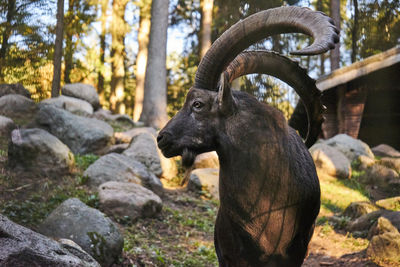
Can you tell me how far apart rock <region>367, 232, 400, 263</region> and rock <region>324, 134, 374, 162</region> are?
7.73 m

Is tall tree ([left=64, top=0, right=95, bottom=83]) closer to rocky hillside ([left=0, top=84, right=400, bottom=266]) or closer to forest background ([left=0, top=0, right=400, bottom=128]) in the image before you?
forest background ([left=0, top=0, right=400, bottom=128])

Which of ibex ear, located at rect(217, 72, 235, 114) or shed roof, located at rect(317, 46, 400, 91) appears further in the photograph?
shed roof, located at rect(317, 46, 400, 91)

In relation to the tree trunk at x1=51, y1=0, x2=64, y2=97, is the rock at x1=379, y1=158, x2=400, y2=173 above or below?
below

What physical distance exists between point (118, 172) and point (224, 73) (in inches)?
214

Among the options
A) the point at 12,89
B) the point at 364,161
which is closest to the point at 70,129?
the point at 12,89

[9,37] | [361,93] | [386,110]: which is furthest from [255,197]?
[386,110]

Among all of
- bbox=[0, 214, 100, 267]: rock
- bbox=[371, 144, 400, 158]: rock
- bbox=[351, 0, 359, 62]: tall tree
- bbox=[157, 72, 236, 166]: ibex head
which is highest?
bbox=[351, 0, 359, 62]: tall tree

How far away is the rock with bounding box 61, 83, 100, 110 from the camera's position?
1477 cm

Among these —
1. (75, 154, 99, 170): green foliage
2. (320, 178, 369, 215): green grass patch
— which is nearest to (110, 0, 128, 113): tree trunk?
(75, 154, 99, 170): green foliage

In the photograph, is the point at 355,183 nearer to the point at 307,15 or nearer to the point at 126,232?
the point at 126,232

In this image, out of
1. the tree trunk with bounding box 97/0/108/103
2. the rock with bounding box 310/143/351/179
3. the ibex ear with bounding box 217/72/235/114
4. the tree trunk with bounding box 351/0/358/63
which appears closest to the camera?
the ibex ear with bounding box 217/72/235/114

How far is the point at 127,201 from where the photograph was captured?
6844 mm

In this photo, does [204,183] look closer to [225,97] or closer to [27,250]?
[225,97]

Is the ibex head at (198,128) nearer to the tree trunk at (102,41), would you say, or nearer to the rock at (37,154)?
the rock at (37,154)
